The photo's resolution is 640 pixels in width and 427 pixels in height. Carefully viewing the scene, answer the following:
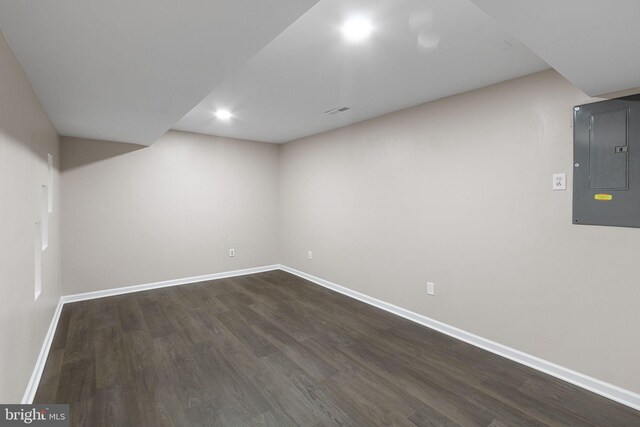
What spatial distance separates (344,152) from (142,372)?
3.29m

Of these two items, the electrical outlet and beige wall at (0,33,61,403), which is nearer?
beige wall at (0,33,61,403)

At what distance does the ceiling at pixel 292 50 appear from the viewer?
127 cm

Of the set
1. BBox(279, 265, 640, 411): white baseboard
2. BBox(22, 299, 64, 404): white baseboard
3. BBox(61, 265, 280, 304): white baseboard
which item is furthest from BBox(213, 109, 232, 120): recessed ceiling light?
BBox(279, 265, 640, 411): white baseboard

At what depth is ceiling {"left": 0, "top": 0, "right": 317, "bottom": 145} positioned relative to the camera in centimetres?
127

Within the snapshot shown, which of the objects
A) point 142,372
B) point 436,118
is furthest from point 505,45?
point 142,372

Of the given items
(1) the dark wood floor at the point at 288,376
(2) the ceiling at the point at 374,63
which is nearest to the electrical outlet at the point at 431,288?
(1) the dark wood floor at the point at 288,376

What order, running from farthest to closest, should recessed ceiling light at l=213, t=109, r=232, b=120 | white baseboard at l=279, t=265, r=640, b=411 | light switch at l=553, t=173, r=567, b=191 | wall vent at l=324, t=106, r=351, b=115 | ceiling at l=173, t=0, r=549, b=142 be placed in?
recessed ceiling light at l=213, t=109, r=232, b=120 → wall vent at l=324, t=106, r=351, b=115 → light switch at l=553, t=173, r=567, b=191 → white baseboard at l=279, t=265, r=640, b=411 → ceiling at l=173, t=0, r=549, b=142

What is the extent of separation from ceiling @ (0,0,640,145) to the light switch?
61 centimetres

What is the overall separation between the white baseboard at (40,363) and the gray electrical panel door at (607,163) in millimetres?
3953

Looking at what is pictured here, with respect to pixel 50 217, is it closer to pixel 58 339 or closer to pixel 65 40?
pixel 58 339

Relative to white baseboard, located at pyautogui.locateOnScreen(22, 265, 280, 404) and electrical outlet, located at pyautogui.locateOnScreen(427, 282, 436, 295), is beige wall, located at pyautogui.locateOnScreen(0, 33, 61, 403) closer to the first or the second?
white baseboard, located at pyautogui.locateOnScreen(22, 265, 280, 404)

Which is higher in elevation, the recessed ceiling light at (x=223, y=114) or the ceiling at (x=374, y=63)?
the recessed ceiling light at (x=223, y=114)

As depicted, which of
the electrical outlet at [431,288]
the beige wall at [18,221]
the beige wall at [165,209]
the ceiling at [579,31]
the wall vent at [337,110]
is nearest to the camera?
the ceiling at [579,31]

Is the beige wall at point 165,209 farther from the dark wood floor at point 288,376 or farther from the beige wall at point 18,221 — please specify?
the beige wall at point 18,221
